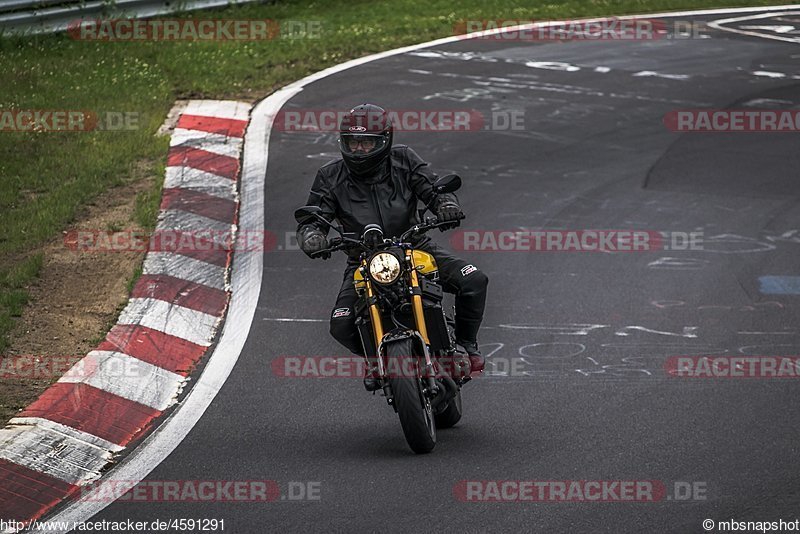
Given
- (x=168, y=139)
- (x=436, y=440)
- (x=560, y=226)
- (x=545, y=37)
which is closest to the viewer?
(x=436, y=440)

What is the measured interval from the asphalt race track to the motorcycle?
34 cm

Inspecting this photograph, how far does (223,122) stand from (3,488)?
27.9 ft

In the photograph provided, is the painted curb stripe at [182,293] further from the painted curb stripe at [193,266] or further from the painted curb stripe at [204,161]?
the painted curb stripe at [204,161]

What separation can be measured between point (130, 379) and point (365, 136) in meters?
2.42

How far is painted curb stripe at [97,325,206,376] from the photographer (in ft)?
28.7

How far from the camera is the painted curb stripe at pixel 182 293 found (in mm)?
9867

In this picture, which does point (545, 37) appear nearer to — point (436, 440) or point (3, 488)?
point (436, 440)

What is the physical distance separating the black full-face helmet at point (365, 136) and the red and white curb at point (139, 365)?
2.10 m

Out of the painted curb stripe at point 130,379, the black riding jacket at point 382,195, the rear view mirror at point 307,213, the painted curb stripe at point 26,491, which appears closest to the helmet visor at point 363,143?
the black riding jacket at point 382,195

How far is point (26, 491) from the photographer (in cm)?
665

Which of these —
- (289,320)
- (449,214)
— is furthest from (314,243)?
(289,320)

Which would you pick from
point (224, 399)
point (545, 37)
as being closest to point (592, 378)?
point (224, 399)

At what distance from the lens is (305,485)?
264 inches

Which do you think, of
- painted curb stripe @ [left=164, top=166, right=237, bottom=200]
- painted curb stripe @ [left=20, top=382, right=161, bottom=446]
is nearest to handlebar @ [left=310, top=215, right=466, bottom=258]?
painted curb stripe @ [left=20, top=382, right=161, bottom=446]
